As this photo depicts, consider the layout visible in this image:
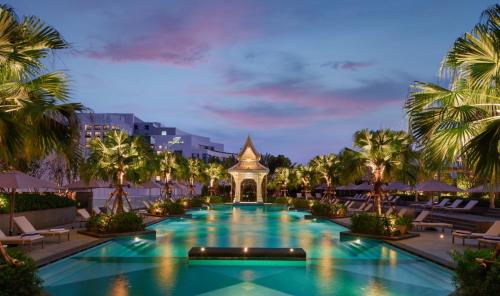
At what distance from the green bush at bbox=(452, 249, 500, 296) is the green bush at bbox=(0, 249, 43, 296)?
6.02 meters

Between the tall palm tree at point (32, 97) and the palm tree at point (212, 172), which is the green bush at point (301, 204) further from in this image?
the tall palm tree at point (32, 97)

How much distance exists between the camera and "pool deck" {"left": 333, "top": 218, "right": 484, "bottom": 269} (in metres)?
11.5

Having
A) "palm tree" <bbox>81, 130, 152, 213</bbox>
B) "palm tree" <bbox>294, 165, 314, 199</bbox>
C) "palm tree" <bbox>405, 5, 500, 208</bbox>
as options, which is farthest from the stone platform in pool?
"palm tree" <bbox>294, 165, 314, 199</bbox>

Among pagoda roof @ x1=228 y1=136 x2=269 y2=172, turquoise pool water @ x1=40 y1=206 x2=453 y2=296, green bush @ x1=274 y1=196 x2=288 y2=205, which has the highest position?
pagoda roof @ x1=228 y1=136 x2=269 y2=172

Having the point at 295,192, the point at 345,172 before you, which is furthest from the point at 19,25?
the point at 295,192

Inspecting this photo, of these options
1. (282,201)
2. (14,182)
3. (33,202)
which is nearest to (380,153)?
(14,182)

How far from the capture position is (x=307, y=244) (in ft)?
51.4

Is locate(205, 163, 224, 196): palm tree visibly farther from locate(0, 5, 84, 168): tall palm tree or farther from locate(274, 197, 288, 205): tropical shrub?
locate(0, 5, 84, 168): tall palm tree

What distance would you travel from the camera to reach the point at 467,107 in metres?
7.60

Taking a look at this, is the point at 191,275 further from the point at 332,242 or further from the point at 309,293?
the point at 332,242

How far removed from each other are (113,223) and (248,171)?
3110cm

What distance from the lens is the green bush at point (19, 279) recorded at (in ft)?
19.6

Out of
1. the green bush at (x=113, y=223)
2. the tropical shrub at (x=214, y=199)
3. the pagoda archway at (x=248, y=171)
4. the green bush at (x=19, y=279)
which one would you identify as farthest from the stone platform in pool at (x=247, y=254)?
the pagoda archway at (x=248, y=171)

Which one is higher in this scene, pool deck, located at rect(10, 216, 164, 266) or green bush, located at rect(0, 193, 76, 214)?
green bush, located at rect(0, 193, 76, 214)
